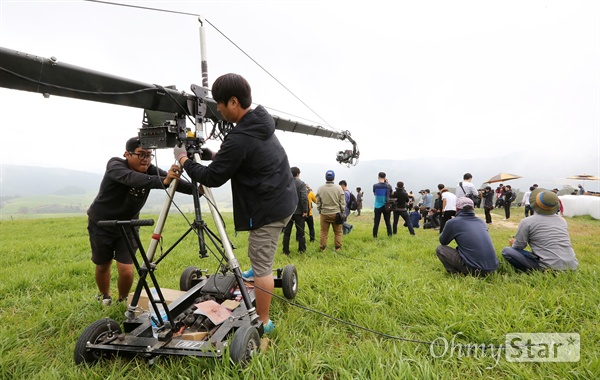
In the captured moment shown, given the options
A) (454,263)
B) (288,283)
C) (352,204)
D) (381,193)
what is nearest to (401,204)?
(381,193)

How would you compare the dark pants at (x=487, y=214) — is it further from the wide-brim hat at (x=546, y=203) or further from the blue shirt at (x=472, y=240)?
the blue shirt at (x=472, y=240)

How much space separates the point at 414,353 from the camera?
242 centimetres

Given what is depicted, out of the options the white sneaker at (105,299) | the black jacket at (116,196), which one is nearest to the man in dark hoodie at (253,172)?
the black jacket at (116,196)

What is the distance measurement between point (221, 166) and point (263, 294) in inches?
49.3

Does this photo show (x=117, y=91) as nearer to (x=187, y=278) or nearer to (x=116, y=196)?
(x=116, y=196)

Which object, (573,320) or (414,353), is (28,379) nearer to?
(414,353)

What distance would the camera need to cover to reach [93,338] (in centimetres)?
230

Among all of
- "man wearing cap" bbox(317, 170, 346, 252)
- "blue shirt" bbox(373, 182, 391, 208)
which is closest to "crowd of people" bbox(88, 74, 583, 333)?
"man wearing cap" bbox(317, 170, 346, 252)

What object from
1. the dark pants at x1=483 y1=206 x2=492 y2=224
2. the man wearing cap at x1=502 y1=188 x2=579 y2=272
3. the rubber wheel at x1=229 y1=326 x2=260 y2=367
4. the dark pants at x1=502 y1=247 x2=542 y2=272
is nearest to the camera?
the rubber wheel at x1=229 y1=326 x2=260 y2=367

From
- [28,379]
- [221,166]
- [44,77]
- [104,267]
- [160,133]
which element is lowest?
[28,379]

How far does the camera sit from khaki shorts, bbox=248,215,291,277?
262cm

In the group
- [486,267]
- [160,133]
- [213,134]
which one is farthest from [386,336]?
[213,134]

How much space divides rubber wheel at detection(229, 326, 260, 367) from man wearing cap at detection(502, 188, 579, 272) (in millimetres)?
4267

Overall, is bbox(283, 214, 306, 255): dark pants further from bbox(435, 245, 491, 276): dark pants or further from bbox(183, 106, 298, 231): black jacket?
bbox(183, 106, 298, 231): black jacket
